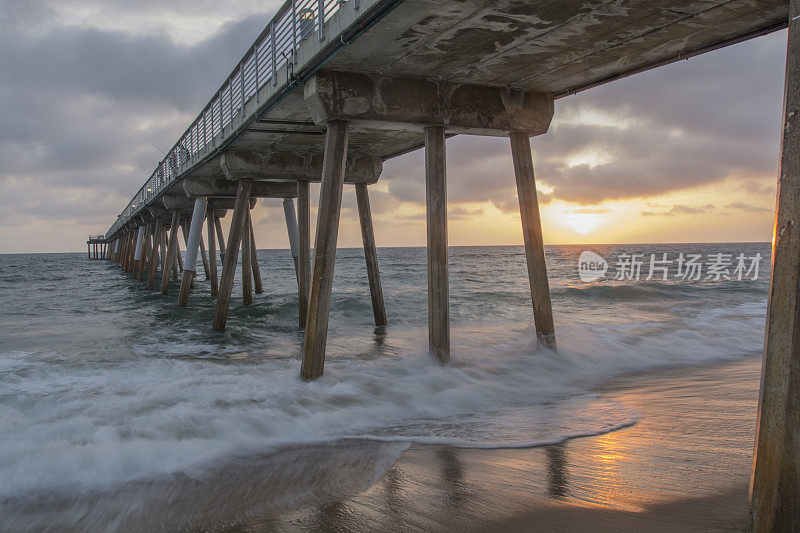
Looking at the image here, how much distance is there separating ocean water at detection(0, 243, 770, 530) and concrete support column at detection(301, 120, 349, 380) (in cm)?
41

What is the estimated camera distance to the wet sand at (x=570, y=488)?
2855 mm

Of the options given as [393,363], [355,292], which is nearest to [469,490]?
[393,363]

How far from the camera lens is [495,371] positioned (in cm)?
736

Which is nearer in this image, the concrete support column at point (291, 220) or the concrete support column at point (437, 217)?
the concrete support column at point (437, 217)

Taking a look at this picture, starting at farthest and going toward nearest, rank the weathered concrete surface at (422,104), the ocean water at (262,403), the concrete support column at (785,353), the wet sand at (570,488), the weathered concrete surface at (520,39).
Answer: the weathered concrete surface at (422,104)
the weathered concrete surface at (520,39)
the ocean water at (262,403)
the wet sand at (570,488)
the concrete support column at (785,353)

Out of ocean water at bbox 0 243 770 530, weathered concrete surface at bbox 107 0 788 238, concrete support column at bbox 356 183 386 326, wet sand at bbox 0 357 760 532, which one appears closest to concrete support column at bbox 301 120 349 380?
ocean water at bbox 0 243 770 530

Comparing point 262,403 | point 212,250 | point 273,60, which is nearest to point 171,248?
point 212,250

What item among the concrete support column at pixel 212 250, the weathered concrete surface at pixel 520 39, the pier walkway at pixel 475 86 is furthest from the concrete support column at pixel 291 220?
the weathered concrete surface at pixel 520 39

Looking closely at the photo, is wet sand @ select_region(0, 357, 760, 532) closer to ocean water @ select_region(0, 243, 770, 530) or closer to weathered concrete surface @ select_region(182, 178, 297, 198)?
ocean water @ select_region(0, 243, 770, 530)

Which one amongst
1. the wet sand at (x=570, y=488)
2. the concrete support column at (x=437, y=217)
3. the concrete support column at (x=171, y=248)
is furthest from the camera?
the concrete support column at (x=171, y=248)

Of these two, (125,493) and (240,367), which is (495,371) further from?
(125,493)

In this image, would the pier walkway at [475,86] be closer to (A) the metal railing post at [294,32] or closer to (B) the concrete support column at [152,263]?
(A) the metal railing post at [294,32]

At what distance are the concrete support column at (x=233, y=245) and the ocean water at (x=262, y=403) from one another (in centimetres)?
74

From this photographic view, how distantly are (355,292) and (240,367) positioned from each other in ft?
50.4
